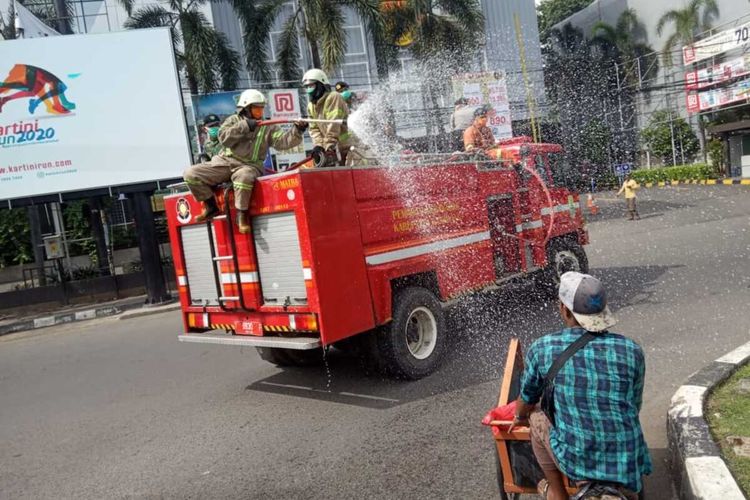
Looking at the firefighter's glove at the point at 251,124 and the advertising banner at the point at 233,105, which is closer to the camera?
the firefighter's glove at the point at 251,124

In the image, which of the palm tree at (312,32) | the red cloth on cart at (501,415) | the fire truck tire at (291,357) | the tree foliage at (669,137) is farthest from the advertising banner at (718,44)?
the red cloth on cart at (501,415)

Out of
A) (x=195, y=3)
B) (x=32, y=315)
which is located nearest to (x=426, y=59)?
(x=195, y=3)

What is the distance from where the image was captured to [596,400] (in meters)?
2.62

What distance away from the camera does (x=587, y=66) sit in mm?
41000

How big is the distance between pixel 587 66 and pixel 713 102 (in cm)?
1108

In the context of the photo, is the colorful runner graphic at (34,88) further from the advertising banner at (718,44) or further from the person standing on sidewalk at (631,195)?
the advertising banner at (718,44)

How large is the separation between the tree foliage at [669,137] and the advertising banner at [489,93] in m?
12.0

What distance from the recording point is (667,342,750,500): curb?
3.07m

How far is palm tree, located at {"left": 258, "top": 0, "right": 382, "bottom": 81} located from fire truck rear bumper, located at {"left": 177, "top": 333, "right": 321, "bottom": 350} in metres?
13.7

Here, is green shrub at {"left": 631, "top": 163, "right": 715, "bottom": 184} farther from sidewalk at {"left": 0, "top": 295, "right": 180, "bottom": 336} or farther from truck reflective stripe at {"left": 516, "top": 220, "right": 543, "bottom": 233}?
sidewalk at {"left": 0, "top": 295, "right": 180, "bottom": 336}

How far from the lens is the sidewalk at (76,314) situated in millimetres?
13500

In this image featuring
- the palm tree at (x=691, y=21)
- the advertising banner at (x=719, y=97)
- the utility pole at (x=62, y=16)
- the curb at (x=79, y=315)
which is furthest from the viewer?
the palm tree at (x=691, y=21)

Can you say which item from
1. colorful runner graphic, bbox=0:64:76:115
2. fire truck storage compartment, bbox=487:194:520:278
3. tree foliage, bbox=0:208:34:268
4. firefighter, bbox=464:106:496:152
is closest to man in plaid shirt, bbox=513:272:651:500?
fire truck storage compartment, bbox=487:194:520:278

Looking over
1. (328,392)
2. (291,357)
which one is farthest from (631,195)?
(328,392)
